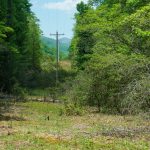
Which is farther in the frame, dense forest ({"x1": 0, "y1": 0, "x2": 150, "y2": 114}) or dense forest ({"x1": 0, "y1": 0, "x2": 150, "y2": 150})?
dense forest ({"x1": 0, "y1": 0, "x2": 150, "y2": 114})

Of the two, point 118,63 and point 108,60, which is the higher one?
point 108,60

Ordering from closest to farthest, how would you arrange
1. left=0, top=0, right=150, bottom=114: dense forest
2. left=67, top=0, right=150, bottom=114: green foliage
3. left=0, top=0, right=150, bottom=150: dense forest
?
1. left=0, top=0, right=150, bottom=150: dense forest
2. left=67, top=0, right=150, bottom=114: green foliage
3. left=0, top=0, right=150, bottom=114: dense forest

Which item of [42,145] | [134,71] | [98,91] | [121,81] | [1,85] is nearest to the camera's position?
[42,145]

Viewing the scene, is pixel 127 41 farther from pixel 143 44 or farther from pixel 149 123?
pixel 149 123

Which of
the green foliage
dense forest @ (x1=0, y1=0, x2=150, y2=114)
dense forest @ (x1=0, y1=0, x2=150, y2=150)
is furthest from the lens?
dense forest @ (x1=0, y1=0, x2=150, y2=114)

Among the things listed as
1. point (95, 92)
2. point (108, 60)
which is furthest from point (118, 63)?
point (95, 92)

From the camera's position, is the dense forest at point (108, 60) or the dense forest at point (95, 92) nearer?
the dense forest at point (95, 92)

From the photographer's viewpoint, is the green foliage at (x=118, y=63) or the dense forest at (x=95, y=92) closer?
A: the dense forest at (x=95, y=92)

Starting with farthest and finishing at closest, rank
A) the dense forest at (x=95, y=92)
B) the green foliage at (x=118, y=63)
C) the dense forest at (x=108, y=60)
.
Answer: the dense forest at (x=108, y=60), the green foliage at (x=118, y=63), the dense forest at (x=95, y=92)

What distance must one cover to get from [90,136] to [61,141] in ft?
6.87

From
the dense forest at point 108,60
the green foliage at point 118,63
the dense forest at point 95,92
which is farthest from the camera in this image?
the dense forest at point 108,60

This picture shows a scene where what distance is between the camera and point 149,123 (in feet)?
83.3

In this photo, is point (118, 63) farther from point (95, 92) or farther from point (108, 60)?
point (95, 92)

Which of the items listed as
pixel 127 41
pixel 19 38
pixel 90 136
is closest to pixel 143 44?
pixel 127 41
